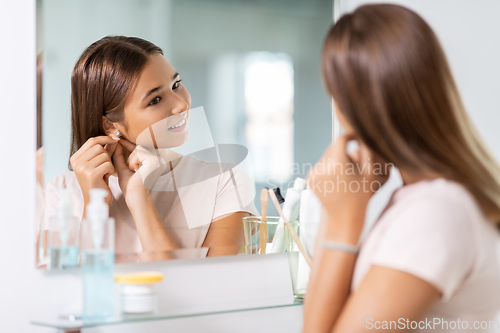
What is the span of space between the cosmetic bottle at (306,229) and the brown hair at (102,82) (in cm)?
43

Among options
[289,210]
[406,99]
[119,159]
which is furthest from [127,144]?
[406,99]

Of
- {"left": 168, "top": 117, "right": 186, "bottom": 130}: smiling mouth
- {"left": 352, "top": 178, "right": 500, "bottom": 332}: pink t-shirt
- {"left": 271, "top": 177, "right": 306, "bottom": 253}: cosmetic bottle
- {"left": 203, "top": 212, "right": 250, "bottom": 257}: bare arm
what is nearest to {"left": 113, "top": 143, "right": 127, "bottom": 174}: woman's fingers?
{"left": 168, "top": 117, "right": 186, "bottom": 130}: smiling mouth

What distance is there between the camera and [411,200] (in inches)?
24.4

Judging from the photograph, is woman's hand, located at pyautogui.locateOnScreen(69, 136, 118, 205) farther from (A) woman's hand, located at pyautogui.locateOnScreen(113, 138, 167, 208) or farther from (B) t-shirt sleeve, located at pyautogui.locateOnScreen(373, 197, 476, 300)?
(B) t-shirt sleeve, located at pyautogui.locateOnScreen(373, 197, 476, 300)

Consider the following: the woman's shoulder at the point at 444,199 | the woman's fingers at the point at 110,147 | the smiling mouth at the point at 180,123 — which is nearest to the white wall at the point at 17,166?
the woman's fingers at the point at 110,147

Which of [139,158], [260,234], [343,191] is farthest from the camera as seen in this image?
[260,234]

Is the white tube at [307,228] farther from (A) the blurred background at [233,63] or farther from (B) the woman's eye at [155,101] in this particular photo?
(B) the woman's eye at [155,101]

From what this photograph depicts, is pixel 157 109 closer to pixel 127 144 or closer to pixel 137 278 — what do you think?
pixel 127 144

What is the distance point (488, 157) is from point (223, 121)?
0.50 meters

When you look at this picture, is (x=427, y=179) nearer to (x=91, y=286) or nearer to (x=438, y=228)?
(x=438, y=228)

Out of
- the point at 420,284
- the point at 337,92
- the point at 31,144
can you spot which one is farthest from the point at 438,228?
the point at 31,144

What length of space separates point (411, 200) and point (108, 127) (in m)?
0.53

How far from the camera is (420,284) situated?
568mm

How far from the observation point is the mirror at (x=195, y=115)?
812 mm
